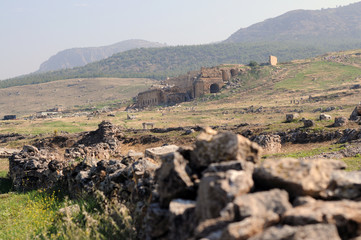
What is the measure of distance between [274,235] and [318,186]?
136cm

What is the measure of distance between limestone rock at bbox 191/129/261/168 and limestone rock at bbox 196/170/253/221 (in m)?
0.74

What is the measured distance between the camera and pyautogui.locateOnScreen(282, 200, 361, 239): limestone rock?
4.36 meters

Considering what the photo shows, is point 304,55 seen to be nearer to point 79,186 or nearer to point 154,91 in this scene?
point 154,91

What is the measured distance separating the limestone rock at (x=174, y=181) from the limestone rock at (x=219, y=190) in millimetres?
661

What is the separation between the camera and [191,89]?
7219 cm

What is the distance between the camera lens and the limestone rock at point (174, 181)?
579 centimetres

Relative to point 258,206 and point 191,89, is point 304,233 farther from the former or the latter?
point 191,89

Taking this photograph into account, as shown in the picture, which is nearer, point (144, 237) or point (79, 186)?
point (144, 237)

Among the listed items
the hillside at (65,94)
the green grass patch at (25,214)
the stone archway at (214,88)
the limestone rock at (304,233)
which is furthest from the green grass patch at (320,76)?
the hillside at (65,94)

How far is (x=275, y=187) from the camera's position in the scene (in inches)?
205

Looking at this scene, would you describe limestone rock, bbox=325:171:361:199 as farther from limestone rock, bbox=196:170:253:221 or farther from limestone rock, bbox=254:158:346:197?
limestone rock, bbox=196:170:253:221

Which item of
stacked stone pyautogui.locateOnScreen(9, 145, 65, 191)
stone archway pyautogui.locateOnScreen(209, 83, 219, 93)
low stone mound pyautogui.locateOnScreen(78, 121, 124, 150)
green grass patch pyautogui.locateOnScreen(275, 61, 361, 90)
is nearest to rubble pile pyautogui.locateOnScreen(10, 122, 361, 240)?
stacked stone pyautogui.locateOnScreen(9, 145, 65, 191)

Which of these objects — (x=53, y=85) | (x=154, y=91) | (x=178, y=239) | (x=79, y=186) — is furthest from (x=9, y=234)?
(x=53, y=85)

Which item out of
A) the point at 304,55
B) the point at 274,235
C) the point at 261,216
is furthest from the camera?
the point at 304,55
